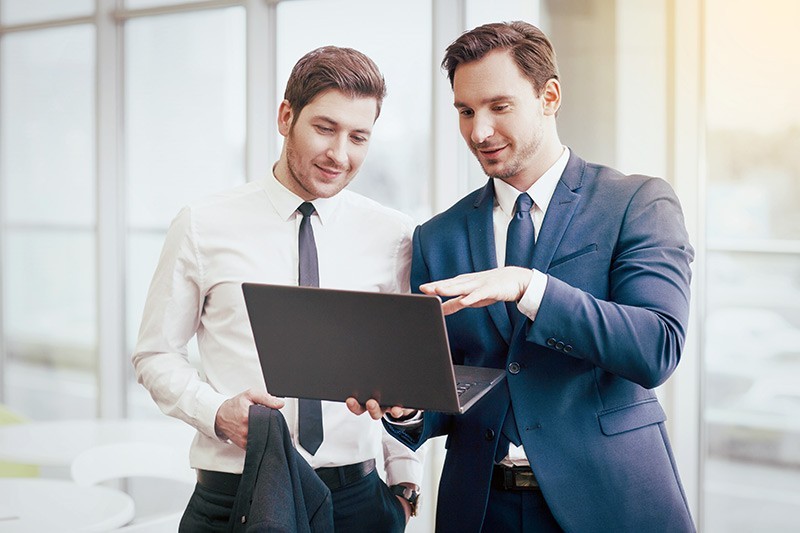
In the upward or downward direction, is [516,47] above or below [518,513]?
above

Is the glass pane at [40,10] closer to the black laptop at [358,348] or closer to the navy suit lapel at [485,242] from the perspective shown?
the navy suit lapel at [485,242]

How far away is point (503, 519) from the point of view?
1.71 meters

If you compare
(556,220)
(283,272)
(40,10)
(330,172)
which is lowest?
(283,272)

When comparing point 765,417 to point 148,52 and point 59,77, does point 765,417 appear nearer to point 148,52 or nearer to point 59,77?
point 148,52

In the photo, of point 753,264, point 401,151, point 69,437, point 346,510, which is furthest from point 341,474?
point 401,151

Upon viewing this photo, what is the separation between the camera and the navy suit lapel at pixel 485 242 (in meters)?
1.71

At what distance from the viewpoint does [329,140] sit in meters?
1.96

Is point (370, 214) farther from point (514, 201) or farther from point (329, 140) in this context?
point (514, 201)

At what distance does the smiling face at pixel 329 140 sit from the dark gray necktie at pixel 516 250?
16.3 inches

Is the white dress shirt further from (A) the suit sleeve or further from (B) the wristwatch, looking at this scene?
(A) the suit sleeve

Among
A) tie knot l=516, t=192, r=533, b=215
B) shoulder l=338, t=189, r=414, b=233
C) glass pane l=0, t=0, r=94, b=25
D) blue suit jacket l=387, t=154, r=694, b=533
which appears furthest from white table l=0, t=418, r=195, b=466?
glass pane l=0, t=0, r=94, b=25

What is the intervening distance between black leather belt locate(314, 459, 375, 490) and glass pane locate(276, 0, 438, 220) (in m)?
2.09

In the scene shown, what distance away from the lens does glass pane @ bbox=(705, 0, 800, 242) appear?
320 cm

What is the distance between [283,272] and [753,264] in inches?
80.6
